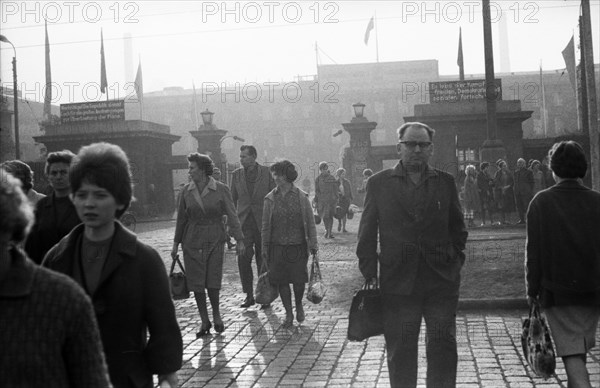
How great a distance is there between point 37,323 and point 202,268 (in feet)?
20.4

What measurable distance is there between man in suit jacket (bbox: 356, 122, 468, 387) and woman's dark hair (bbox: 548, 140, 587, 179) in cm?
69

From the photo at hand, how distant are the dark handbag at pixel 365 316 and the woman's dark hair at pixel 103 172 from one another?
202cm

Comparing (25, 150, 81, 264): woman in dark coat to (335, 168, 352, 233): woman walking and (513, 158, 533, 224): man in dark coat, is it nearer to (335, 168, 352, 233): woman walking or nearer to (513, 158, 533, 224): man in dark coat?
(335, 168, 352, 233): woman walking

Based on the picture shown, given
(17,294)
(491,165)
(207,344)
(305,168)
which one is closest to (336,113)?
(305,168)

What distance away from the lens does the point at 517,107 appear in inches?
1201

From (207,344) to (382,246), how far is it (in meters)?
3.23

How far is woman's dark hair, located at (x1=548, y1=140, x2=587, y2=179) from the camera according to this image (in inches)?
207

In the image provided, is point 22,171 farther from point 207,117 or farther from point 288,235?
point 207,117

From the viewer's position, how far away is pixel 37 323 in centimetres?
231

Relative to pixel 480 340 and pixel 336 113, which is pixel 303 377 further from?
pixel 336 113

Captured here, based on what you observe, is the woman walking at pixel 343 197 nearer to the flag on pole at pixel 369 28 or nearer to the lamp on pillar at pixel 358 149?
the lamp on pillar at pixel 358 149

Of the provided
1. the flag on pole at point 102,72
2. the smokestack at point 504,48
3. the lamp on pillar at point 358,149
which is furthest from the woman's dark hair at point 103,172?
the smokestack at point 504,48

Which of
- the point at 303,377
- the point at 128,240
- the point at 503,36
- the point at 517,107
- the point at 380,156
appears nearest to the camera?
the point at 128,240

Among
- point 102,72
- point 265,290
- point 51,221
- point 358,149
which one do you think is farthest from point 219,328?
point 102,72
